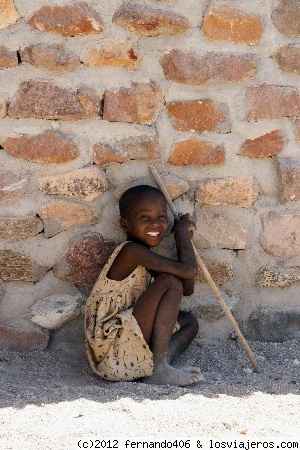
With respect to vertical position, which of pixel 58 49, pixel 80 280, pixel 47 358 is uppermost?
pixel 58 49

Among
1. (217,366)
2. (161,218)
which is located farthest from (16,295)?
(217,366)

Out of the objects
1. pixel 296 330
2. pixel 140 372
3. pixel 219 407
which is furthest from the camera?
pixel 296 330

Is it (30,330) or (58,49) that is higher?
(58,49)

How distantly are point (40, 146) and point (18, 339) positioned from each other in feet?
2.77

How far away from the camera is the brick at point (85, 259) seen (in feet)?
10.3

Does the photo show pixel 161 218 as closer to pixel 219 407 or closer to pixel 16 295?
pixel 16 295

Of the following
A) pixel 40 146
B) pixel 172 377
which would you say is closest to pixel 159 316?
pixel 172 377

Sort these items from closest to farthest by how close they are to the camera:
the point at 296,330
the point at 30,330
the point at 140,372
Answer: the point at 140,372
the point at 30,330
the point at 296,330

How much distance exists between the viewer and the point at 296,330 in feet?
11.0

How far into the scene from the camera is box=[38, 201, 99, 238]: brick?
3100 mm

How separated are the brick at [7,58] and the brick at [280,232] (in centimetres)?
130

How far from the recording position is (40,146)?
307cm

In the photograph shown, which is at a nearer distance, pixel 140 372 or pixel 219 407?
pixel 219 407

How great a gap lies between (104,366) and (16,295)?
0.52m
